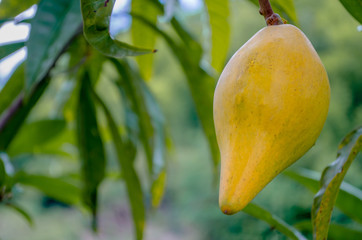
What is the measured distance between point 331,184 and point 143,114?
39cm

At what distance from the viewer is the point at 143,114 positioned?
654 millimetres

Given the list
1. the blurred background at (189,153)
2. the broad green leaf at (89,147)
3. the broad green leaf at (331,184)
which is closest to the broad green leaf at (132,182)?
the broad green leaf at (89,147)

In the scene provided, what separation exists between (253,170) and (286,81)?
48 millimetres

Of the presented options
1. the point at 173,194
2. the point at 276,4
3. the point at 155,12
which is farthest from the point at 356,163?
the point at 173,194

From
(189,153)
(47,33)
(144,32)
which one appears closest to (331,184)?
(47,33)

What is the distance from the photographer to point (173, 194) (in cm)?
634

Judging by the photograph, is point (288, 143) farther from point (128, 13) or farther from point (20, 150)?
point (20, 150)

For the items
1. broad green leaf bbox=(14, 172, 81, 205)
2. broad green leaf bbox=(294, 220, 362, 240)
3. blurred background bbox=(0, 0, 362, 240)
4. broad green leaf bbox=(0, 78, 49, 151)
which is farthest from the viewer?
blurred background bbox=(0, 0, 362, 240)

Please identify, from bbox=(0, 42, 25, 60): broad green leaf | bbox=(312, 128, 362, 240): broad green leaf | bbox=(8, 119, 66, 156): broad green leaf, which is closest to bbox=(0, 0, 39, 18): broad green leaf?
bbox=(0, 42, 25, 60): broad green leaf

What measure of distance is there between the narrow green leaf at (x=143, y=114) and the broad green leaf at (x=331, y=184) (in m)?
0.33

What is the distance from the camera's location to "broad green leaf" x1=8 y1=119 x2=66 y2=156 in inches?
29.5

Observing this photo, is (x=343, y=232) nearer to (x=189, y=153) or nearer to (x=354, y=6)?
(x=354, y=6)

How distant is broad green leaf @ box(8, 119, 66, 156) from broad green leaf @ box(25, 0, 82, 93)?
366 millimetres

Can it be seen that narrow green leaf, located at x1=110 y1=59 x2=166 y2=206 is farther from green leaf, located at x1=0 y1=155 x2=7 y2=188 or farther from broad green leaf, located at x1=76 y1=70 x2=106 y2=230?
green leaf, located at x1=0 y1=155 x2=7 y2=188
